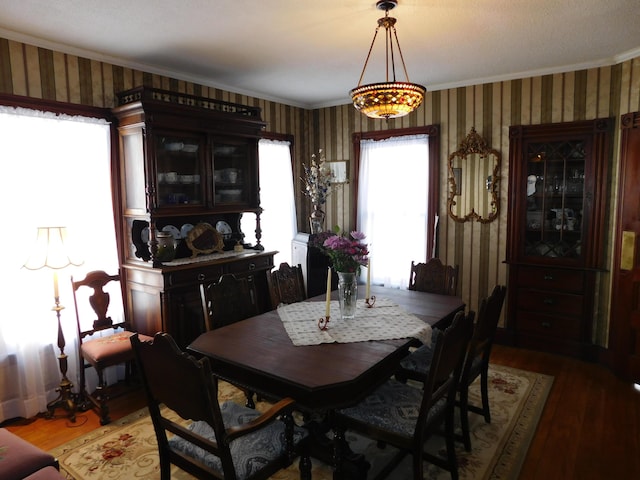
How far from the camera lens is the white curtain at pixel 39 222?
3.01 m

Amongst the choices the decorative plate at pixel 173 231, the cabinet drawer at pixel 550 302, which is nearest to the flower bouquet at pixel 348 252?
the decorative plate at pixel 173 231

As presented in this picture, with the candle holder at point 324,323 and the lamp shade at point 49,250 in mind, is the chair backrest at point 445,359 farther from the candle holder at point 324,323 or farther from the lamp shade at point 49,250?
the lamp shade at point 49,250

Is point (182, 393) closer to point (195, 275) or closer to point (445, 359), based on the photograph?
point (445, 359)

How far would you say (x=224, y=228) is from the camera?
437 centimetres

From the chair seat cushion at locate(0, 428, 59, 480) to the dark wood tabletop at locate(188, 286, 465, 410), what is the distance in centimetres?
77

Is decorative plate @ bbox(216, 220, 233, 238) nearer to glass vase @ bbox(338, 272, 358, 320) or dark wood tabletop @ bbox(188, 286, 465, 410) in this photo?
dark wood tabletop @ bbox(188, 286, 465, 410)

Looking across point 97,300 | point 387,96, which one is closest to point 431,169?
point 387,96

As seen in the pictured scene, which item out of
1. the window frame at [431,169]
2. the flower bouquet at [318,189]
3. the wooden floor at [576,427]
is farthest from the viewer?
the flower bouquet at [318,189]

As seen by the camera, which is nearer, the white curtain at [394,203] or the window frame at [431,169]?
the window frame at [431,169]

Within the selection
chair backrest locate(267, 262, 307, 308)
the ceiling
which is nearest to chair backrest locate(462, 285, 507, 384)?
chair backrest locate(267, 262, 307, 308)

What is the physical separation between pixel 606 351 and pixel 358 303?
7.93 ft

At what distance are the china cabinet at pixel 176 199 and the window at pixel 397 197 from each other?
1477 mm

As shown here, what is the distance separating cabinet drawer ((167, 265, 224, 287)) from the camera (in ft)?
11.2

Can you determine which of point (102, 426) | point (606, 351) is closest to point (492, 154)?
point (606, 351)
